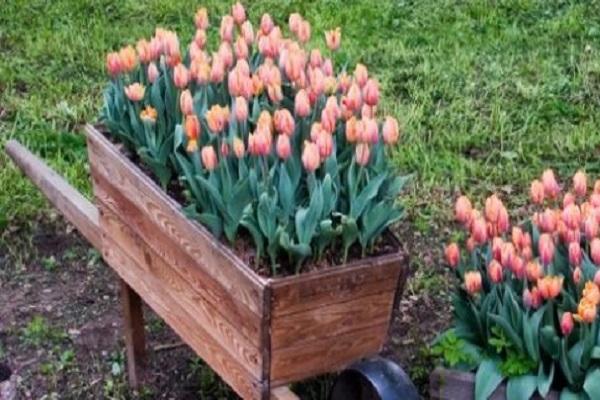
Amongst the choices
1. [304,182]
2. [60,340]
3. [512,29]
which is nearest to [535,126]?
[512,29]

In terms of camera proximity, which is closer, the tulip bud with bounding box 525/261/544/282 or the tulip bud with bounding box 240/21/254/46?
the tulip bud with bounding box 525/261/544/282

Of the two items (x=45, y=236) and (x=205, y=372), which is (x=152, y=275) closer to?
(x=205, y=372)

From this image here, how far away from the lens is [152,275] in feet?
10.1

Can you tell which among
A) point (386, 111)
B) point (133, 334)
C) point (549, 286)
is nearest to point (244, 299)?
point (549, 286)

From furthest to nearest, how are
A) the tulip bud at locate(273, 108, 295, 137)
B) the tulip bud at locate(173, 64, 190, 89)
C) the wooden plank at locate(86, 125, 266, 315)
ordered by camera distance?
the tulip bud at locate(173, 64, 190, 89), the tulip bud at locate(273, 108, 295, 137), the wooden plank at locate(86, 125, 266, 315)

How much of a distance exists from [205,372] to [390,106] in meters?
2.18

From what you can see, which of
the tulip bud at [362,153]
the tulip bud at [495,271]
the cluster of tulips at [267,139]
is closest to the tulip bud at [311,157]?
the cluster of tulips at [267,139]

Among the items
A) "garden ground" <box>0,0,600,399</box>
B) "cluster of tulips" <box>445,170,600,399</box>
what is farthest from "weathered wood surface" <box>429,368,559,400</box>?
"garden ground" <box>0,0,600,399</box>

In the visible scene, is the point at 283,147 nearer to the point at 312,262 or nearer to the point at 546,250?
the point at 312,262

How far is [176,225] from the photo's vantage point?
2.84 m

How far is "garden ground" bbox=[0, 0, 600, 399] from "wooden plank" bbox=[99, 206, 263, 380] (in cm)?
60

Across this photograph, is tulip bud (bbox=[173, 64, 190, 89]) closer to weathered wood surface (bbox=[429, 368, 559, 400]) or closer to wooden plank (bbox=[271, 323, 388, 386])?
wooden plank (bbox=[271, 323, 388, 386])

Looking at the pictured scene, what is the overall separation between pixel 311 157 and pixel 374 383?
0.50 m

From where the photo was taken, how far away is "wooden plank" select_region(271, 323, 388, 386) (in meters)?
2.65
